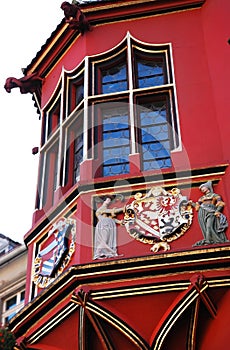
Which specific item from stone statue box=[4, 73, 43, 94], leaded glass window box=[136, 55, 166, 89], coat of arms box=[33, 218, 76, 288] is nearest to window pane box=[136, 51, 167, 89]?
leaded glass window box=[136, 55, 166, 89]

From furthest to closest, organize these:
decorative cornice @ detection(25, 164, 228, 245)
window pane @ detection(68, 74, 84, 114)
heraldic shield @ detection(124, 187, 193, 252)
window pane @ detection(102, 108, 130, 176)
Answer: window pane @ detection(68, 74, 84, 114) → window pane @ detection(102, 108, 130, 176) → decorative cornice @ detection(25, 164, 228, 245) → heraldic shield @ detection(124, 187, 193, 252)

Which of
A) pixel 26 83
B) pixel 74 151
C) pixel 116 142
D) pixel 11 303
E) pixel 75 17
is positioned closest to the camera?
pixel 116 142

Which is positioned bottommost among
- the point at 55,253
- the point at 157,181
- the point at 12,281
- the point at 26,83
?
the point at 55,253

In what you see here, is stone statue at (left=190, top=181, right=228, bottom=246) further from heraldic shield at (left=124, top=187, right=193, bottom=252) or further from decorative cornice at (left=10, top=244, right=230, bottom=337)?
decorative cornice at (left=10, top=244, right=230, bottom=337)

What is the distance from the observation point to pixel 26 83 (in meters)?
13.9

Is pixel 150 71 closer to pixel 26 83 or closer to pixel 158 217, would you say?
pixel 26 83

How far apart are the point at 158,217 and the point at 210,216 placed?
71 centimetres

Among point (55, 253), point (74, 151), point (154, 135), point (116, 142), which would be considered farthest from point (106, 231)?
point (74, 151)

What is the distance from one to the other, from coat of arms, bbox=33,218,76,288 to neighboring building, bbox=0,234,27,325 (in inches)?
131

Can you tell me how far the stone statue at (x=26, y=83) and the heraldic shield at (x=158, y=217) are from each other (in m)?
4.50

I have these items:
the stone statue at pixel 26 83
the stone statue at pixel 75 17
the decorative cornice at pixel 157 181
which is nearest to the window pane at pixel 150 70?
the stone statue at pixel 75 17

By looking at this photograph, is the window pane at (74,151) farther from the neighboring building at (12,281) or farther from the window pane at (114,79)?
the neighboring building at (12,281)

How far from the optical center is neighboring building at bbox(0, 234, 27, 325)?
13.9 meters

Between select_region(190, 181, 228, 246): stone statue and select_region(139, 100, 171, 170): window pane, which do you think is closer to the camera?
select_region(190, 181, 228, 246): stone statue
